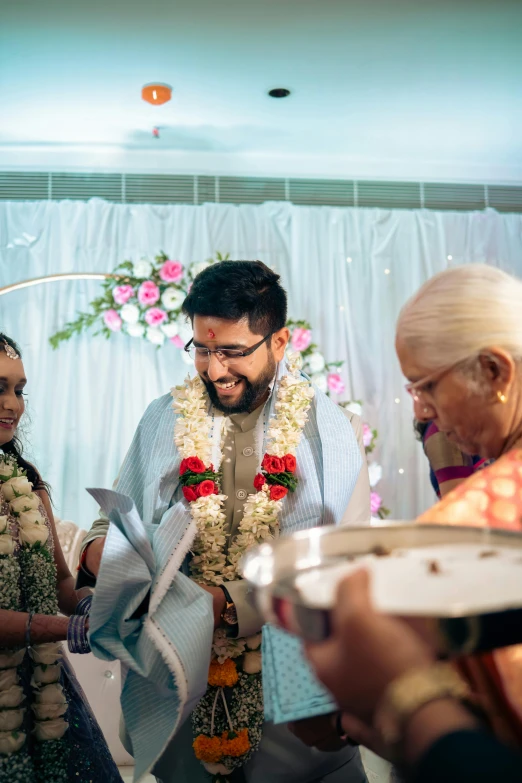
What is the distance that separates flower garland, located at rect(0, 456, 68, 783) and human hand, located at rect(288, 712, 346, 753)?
0.96 meters

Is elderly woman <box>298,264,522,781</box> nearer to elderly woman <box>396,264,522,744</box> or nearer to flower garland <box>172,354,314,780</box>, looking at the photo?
elderly woman <box>396,264,522,744</box>

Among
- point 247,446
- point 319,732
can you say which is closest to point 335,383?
point 247,446

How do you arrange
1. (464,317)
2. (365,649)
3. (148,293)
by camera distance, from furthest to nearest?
1. (148,293)
2. (464,317)
3. (365,649)

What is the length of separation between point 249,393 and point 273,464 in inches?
10.0

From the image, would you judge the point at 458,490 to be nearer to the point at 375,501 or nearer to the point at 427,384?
the point at 427,384

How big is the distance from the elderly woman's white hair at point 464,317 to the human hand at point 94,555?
1127 mm

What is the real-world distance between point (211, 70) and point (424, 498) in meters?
3.60

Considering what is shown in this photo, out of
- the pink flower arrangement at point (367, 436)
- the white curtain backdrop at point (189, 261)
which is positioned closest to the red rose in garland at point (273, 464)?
the pink flower arrangement at point (367, 436)

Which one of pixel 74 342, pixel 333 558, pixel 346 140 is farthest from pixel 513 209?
pixel 333 558

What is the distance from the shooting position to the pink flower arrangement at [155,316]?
5.49m

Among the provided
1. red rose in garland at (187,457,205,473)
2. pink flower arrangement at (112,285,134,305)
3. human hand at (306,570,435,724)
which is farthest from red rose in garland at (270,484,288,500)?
pink flower arrangement at (112,285,134,305)

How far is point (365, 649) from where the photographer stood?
862 mm

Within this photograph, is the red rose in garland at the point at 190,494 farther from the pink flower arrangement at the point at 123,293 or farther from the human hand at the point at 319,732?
the pink flower arrangement at the point at 123,293

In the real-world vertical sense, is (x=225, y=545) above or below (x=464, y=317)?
below
